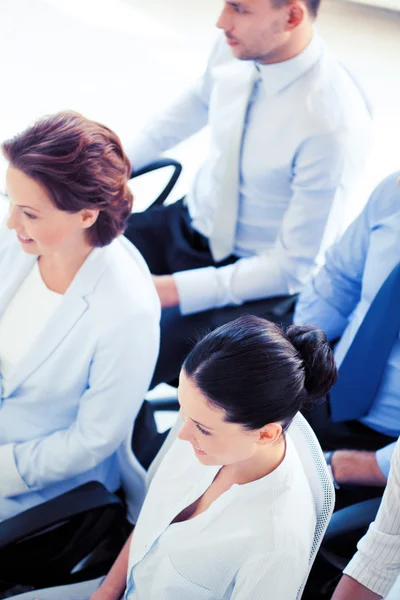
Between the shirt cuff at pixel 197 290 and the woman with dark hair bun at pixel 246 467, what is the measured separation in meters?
0.93

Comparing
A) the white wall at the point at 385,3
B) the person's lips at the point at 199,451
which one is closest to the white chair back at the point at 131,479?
the person's lips at the point at 199,451

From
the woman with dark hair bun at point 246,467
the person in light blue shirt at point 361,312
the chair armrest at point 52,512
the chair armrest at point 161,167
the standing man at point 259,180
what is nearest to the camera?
the woman with dark hair bun at point 246,467

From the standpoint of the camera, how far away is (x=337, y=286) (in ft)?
6.57

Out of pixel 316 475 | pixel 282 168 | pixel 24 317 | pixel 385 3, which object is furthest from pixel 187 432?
pixel 385 3

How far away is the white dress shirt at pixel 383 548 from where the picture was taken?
51.2 inches

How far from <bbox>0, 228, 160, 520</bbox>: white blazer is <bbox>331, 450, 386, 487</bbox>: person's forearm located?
1.75 ft

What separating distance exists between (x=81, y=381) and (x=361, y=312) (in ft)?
2.52

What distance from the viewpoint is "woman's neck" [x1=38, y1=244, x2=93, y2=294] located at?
1.74 metres

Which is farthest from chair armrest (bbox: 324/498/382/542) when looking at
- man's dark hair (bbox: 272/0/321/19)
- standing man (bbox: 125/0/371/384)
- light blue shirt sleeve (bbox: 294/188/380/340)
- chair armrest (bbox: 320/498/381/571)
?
man's dark hair (bbox: 272/0/321/19)

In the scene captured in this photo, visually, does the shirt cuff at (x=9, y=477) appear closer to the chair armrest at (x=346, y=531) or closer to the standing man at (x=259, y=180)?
the standing man at (x=259, y=180)

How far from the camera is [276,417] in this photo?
118cm

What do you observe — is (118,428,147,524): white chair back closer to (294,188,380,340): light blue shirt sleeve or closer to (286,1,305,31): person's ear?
(294,188,380,340): light blue shirt sleeve

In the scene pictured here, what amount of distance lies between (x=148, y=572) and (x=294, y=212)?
119cm

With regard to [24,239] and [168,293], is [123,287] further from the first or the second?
[168,293]
